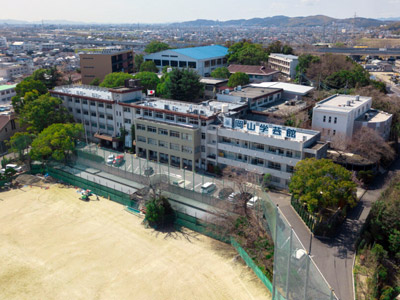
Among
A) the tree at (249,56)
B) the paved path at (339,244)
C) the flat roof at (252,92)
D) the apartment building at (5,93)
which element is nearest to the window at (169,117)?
the flat roof at (252,92)

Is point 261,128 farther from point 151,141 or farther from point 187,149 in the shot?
point 151,141

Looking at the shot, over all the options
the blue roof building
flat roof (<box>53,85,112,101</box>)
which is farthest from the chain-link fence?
the blue roof building

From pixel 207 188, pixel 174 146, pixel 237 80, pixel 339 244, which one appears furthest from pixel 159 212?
pixel 237 80

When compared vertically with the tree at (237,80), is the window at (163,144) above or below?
below

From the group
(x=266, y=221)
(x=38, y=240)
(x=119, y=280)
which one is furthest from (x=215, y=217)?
(x=38, y=240)

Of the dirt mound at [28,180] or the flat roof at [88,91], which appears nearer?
the dirt mound at [28,180]

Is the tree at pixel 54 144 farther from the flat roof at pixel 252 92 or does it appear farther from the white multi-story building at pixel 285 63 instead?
the white multi-story building at pixel 285 63

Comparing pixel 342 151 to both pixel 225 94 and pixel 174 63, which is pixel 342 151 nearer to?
pixel 225 94
